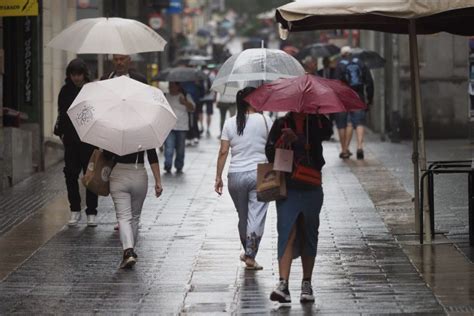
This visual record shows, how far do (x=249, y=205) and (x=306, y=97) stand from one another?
7.19 feet

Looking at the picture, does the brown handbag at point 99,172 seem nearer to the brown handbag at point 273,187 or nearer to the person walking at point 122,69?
the person walking at point 122,69

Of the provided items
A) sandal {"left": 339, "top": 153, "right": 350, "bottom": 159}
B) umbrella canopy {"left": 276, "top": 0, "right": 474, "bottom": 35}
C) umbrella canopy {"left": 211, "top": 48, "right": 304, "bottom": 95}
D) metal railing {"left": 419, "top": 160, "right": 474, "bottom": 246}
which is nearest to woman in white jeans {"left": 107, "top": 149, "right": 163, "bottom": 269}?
umbrella canopy {"left": 211, "top": 48, "right": 304, "bottom": 95}

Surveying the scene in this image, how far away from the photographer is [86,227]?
14.5 m

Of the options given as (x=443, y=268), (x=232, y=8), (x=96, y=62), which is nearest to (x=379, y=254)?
(x=443, y=268)

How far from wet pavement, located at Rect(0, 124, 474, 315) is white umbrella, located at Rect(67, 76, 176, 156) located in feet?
3.80

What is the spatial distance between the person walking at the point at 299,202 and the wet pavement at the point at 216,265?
9.8 inches

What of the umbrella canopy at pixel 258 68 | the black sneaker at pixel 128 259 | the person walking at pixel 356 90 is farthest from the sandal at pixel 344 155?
the black sneaker at pixel 128 259

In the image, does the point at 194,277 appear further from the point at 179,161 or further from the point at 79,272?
the point at 179,161

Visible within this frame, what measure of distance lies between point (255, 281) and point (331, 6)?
2812mm

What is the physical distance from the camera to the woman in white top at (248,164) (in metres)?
11.7

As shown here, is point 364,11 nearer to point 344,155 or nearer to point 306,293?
point 306,293

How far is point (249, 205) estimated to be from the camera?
11820 millimetres

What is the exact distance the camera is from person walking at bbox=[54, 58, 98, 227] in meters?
14.5

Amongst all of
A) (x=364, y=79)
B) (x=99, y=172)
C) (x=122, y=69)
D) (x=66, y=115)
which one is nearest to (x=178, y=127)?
(x=364, y=79)
